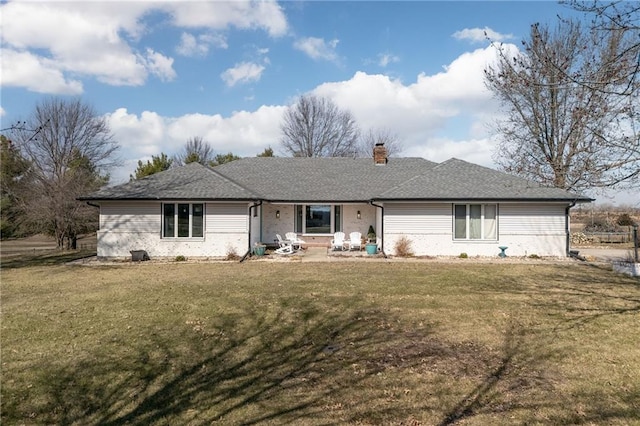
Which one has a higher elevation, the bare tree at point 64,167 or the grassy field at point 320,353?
the bare tree at point 64,167

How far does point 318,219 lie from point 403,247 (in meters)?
5.53

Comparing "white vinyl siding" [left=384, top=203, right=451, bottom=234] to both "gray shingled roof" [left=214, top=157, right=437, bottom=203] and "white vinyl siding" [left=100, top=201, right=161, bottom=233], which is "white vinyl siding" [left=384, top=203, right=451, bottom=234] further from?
"white vinyl siding" [left=100, top=201, right=161, bottom=233]

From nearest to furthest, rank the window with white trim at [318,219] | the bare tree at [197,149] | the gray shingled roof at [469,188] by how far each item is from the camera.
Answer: the gray shingled roof at [469,188] → the window with white trim at [318,219] → the bare tree at [197,149]

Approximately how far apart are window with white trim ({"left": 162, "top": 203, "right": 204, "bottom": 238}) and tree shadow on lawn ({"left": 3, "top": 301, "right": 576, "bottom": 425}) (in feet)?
35.4

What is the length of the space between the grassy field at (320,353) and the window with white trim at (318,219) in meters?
9.88

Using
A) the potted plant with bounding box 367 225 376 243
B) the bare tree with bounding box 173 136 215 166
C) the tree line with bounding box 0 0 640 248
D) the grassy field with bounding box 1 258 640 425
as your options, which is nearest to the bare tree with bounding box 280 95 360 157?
the tree line with bounding box 0 0 640 248

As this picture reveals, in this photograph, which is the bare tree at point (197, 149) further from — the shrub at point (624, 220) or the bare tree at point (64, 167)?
the shrub at point (624, 220)

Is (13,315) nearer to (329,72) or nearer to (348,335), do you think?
(348,335)

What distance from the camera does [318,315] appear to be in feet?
26.5

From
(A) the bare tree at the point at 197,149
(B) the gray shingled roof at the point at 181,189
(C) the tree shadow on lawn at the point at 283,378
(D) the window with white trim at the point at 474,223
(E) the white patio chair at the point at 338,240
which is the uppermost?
(A) the bare tree at the point at 197,149

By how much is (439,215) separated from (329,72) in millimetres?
9952

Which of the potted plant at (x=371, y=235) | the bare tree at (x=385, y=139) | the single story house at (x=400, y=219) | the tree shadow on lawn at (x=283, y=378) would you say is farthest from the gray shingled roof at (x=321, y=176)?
the bare tree at (x=385, y=139)

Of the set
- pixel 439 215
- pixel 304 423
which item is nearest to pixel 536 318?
pixel 304 423

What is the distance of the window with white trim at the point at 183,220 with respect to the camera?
17484 mm
